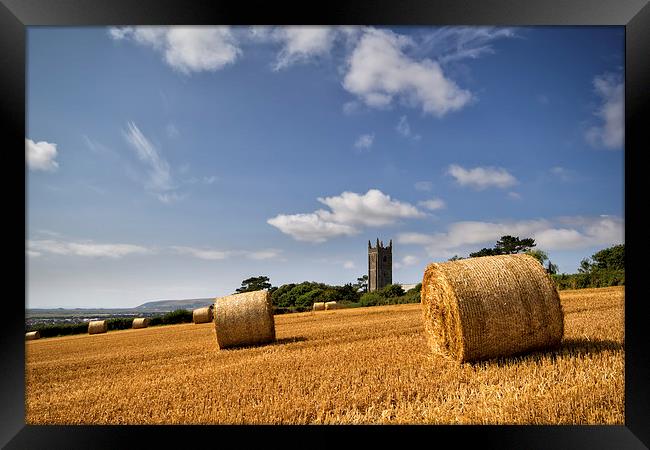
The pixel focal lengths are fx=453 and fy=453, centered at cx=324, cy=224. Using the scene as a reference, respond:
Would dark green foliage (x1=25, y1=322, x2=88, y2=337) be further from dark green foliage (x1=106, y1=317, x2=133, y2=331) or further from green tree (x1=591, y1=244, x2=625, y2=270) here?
green tree (x1=591, y1=244, x2=625, y2=270)

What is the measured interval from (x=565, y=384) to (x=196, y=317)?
1706 cm

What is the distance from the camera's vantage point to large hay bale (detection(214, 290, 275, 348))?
796 cm

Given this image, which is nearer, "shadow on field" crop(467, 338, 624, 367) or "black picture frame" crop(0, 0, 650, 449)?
"black picture frame" crop(0, 0, 650, 449)

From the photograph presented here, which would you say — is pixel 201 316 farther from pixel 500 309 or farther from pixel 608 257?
pixel 608 257

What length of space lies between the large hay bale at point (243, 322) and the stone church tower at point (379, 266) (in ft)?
194

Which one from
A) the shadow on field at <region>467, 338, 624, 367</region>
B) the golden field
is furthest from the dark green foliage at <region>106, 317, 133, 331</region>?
the shadow on field at <region>467, 338, 624, 367</region>

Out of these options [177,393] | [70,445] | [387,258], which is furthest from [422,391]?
[387,258]

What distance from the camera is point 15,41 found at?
3816mm

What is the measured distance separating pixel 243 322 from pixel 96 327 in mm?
13903

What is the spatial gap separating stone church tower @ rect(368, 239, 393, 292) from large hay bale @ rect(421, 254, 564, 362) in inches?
2448

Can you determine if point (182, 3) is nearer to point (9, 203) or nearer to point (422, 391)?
point (9, 203)

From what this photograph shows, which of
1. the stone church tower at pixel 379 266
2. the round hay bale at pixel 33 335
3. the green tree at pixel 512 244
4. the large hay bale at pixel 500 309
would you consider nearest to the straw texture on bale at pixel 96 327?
the round hay bale at pixel 33 335

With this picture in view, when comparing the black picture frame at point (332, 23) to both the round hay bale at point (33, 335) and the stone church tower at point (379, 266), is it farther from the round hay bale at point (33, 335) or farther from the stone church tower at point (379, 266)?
the stone church tower at point (379, 266)

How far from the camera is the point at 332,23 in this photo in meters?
3.85
